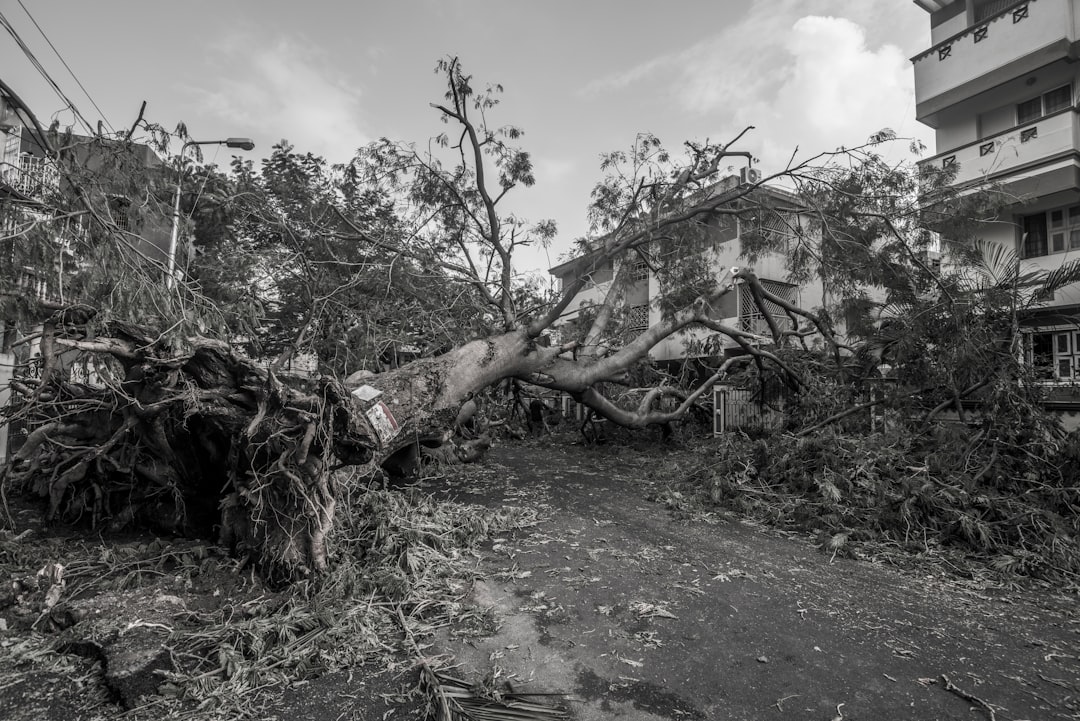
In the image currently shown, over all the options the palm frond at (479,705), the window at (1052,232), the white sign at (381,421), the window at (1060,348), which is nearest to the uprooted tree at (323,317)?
the white sign at (381,421)

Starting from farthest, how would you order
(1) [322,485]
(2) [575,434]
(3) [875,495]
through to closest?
(2) [575,434] → (3) [875,495] → (1) [322,485]

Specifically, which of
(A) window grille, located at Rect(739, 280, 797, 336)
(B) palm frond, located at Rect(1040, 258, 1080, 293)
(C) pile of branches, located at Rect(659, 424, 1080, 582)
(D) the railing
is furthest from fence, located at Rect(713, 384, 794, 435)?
(D) the railing

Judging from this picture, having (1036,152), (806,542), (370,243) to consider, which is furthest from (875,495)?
(1036,152)

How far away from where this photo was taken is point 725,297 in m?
14.0

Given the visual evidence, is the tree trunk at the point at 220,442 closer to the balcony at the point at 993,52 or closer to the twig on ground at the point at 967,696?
the twig on ground at the point at 967,696

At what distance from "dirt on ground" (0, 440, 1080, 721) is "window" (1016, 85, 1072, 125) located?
35.7ft

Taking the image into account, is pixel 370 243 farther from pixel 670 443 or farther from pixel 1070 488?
pixel 1070 488

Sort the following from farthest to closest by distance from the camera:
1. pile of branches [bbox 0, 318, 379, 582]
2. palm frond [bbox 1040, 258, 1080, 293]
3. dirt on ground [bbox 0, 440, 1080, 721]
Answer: palm frond [bbox 1040, 258, 1080, 293]
pile of branches [bbox 0, 318, 379, 582]
dirt on ground [bbox 0, 440, 1080, 721]

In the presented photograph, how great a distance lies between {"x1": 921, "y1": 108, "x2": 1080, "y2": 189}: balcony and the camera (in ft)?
30.3

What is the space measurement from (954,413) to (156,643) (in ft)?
24.9

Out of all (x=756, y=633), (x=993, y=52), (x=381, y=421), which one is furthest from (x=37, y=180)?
(x=993, y=52)

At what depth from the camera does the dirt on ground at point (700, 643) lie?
2.25 metres

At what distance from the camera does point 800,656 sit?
2.63 meters

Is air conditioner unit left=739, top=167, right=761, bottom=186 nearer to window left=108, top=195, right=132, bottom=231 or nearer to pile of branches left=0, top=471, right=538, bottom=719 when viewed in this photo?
pile of branches left=0, top=471, right=538, bottom=719
